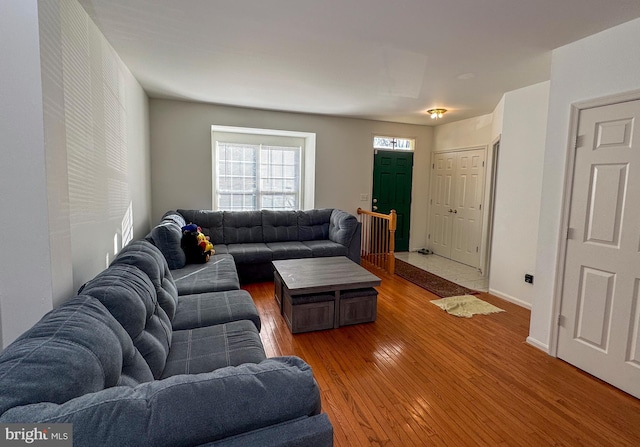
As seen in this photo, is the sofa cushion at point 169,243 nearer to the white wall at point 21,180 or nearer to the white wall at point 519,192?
the white wall at point 21,180

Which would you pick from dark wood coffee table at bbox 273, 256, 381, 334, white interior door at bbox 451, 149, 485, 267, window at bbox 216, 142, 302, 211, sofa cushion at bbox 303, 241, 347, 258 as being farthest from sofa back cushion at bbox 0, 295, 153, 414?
white interior door at bbox 451, 149, 485, 267

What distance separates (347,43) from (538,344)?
3001 mm

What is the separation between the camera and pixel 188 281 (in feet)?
9.31

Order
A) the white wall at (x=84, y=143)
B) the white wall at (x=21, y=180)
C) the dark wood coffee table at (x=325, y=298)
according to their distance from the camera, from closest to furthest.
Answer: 1. the white wall at (x=21, y=180)
2. the white wall at (x=84, y=143)
3. the dark wood coffee table at (x=325, y=298)

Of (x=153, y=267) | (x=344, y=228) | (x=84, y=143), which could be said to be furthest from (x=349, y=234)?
(x=84, y=143)

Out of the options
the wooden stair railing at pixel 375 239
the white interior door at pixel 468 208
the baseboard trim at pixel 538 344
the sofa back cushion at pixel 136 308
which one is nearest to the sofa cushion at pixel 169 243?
the sofa back cushion at pixel 136 308

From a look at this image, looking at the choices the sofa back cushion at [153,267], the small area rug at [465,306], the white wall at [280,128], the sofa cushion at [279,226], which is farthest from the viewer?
the sofa cushion at [279,226]

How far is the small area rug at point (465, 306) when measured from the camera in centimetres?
336

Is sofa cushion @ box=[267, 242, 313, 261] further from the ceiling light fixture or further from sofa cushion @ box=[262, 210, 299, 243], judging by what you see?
the ceiling light fixture

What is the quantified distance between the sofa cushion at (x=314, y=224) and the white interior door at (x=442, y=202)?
7.32 ft

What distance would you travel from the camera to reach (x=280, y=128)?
5.08 meters

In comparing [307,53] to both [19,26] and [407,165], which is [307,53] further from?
[407,165]

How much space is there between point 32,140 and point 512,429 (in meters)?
2.82

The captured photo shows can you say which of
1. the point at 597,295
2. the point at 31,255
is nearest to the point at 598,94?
the point at 597,295
